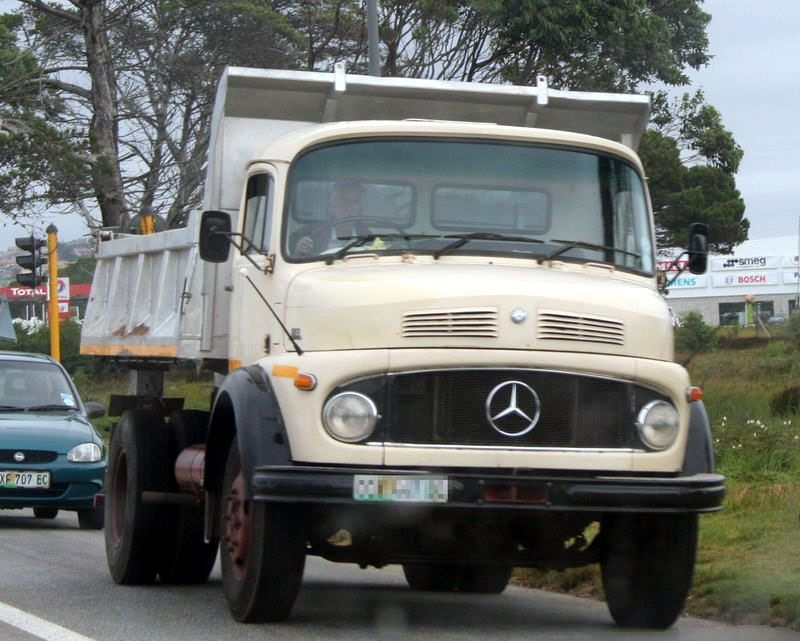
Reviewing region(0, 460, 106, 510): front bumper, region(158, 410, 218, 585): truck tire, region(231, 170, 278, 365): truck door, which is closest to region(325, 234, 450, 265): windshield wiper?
region(231, 170, 278, 365): truck door

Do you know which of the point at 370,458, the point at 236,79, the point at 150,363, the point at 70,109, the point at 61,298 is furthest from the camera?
the point at 61,298

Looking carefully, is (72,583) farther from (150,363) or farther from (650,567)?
(650,567)

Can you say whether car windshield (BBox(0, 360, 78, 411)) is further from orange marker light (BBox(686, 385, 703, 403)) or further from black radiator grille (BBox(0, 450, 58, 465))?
orange marker light (BBox(686, 385, 703, 403))

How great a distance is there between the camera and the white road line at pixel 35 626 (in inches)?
282

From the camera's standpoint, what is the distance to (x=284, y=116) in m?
9.39

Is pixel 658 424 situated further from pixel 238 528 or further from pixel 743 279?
pixel 743 279

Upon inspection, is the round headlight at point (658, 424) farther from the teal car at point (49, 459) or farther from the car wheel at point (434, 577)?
the teal car at point (49, 459)

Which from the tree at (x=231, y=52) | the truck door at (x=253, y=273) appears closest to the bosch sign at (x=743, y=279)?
the tree at (x=231, y=52)

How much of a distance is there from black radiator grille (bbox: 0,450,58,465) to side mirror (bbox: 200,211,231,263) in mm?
6197

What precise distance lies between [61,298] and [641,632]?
31.0 meters

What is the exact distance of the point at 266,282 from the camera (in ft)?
26.0

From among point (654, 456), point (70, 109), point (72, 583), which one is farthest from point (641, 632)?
point (70, 109)

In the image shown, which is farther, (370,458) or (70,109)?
(70,109)

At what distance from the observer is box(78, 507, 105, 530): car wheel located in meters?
14.3
